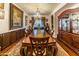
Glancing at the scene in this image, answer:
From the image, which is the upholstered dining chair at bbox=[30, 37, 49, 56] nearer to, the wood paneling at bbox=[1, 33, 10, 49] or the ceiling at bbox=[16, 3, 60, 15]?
the ceiling at bbox=[16, 3, 60, 15]

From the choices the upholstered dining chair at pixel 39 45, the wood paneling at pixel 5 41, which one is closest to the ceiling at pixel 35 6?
the upholstered dining chair at pixel 39 45

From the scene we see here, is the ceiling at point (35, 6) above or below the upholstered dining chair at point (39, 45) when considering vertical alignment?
above

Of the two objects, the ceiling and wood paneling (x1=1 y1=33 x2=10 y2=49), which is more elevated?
the ceiling

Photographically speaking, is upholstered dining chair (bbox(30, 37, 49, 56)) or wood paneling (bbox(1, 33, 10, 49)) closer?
upholstered dining chair (bbox(30, 37, 49, 56))

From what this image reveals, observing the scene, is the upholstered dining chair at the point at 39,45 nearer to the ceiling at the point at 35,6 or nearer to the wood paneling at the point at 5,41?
the ceiling at the point at 35,6

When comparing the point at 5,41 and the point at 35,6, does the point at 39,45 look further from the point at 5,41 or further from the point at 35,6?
the point at 5,41

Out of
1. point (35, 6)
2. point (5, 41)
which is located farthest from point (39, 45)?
point (5, 41)

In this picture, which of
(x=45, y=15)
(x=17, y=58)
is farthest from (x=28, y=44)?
(x=17, y=58)

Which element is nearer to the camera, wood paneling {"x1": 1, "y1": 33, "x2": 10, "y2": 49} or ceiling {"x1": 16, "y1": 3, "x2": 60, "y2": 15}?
ceiling {"x1": 16, "y1": 3, "x2": 60, "y2": 15}

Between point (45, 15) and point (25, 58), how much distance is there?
99 cm

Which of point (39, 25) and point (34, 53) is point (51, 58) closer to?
point (34, 53)

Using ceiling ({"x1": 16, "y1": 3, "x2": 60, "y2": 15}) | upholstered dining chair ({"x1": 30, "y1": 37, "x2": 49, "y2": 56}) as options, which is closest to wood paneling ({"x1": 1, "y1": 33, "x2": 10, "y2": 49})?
upholstered dining chair ({"x1": 30, "y1": 37, "x2": 49, "y2": 56})

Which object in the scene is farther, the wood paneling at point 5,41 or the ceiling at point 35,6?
Result: the wood paneling at point 5,41

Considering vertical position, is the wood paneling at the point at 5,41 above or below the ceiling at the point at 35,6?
below
